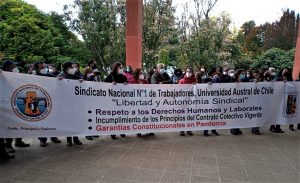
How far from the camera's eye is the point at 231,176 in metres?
4.98

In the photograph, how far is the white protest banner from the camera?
→ 5684mm

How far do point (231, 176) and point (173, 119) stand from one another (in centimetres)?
251

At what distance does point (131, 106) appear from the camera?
689cm

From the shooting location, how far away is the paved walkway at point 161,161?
16.0 feet

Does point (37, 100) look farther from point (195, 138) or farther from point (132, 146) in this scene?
point (195, 138)

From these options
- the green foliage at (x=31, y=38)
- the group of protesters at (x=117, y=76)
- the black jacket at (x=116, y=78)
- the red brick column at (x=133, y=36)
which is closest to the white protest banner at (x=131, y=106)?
the group of protesters at (x=117, y=76)

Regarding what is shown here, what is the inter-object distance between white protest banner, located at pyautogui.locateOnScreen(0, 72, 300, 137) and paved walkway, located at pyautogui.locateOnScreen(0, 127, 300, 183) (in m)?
0.41

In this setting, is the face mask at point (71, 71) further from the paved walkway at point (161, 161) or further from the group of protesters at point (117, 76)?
the paved walkway at point (161, 161)

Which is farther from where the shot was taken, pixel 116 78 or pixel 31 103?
pixel 116 78

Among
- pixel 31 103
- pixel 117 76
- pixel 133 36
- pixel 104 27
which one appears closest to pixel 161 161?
pixel 31 103

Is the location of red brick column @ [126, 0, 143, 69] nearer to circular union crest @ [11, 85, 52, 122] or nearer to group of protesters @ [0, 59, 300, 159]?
group of protesters @ [0, 59, 300, 159]

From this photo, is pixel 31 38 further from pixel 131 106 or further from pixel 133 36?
pixel 131 106

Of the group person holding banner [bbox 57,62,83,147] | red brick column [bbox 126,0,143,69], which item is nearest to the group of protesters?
person holding banner [bbox 57,62,83,147]

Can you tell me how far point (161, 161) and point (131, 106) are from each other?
165 centimetres
